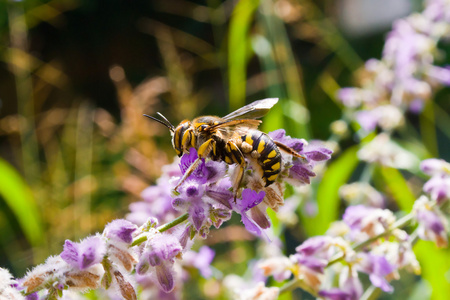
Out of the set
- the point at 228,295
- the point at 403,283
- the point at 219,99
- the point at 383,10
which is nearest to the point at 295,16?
the point at 228,295

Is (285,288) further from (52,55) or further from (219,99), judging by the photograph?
(52,55)

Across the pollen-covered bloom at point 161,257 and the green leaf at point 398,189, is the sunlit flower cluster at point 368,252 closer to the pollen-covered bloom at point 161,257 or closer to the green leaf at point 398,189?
the pollen-covered bloom at point 161,257

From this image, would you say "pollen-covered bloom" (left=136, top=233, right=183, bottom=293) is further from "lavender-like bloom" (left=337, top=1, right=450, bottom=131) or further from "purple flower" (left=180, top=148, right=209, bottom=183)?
"lavender-like bloom" (left=337, top=1, right=450, bottom=131)

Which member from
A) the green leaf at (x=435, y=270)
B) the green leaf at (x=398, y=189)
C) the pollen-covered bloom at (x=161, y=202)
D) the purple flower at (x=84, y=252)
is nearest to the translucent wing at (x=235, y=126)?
the pollen-covered bloom at (x=161, y=202)

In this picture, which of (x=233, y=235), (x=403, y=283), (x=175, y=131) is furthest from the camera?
(x=403, y=283)

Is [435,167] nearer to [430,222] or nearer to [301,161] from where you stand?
[430,222]
